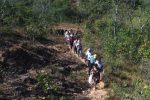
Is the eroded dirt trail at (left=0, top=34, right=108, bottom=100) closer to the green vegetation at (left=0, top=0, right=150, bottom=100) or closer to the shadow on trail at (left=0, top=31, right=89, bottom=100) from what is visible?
the shadow on trail at (left=0, top=31, right=89, bottom=100)

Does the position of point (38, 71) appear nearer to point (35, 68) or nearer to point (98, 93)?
point (35, 68)

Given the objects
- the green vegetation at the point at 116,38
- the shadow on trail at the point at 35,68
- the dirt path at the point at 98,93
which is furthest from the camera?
the green vegetation at the point at 116,38

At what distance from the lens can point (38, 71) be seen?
1938 centimetres

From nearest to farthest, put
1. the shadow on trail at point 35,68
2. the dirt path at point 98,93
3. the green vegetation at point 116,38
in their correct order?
the shadow on trail at point 35,68 → the dirt path at point 98,93 → the green vegetation at point 116,38

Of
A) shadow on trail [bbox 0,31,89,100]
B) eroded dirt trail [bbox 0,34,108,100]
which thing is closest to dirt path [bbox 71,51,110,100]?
eroded dirt trail [bbox 0,34,108,100]

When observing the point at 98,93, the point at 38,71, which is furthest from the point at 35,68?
the point at 98,93

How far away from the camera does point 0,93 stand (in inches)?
619

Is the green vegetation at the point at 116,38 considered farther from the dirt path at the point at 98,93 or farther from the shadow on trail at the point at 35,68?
the shadow on trail at the point at 35,68

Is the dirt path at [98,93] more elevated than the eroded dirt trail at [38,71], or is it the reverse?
the eroded dirt trail at [38,71]

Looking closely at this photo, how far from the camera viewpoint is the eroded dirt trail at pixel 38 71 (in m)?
16.6

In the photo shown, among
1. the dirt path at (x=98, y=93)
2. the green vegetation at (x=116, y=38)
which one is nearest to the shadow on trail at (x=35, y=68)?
the dirt path at (x=98, y=93)

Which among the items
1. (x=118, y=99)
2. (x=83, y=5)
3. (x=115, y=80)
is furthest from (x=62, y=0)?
(x=118, y=99)

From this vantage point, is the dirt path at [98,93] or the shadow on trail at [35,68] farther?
the dirt path at [98,93]

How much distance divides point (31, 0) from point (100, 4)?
8.69 metres
